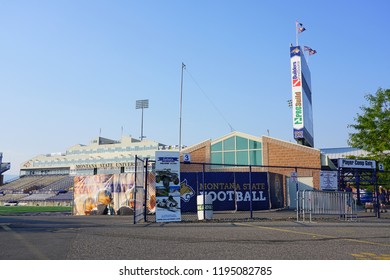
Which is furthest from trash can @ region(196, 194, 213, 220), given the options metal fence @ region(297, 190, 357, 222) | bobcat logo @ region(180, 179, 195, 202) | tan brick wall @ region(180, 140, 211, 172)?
tan brick wall @ region(180, 140, 211, 172)

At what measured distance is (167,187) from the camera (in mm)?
16344

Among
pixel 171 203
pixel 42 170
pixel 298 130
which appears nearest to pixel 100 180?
pixel 171 203

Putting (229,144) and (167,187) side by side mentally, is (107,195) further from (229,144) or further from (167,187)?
(229,144)

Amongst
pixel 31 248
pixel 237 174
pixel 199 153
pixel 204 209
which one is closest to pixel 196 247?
pixel 31 248

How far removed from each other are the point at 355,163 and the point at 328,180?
14.9 ft

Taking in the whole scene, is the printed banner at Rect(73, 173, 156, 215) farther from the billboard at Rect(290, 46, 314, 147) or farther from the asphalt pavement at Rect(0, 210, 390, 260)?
the billboard at Rect(290, 46, 314, 147)

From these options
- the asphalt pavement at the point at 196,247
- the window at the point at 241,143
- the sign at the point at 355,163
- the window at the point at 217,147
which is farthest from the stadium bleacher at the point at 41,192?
the asphalt pavement at the point at 196,247

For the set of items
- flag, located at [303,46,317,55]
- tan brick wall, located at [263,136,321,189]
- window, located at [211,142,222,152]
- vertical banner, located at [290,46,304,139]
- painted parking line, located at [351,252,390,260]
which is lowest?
painted parking line, located at [351,252,390,260]

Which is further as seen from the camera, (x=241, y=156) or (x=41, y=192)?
(x=41, y=192)

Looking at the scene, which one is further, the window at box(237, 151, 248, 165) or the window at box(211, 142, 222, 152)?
the window at box(211, 142, 222, 152)

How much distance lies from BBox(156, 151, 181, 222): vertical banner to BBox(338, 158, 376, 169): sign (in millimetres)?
11202

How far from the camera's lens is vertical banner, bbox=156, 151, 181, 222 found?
1627cm

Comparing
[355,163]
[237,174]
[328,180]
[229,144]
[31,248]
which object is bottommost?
[31,248]
